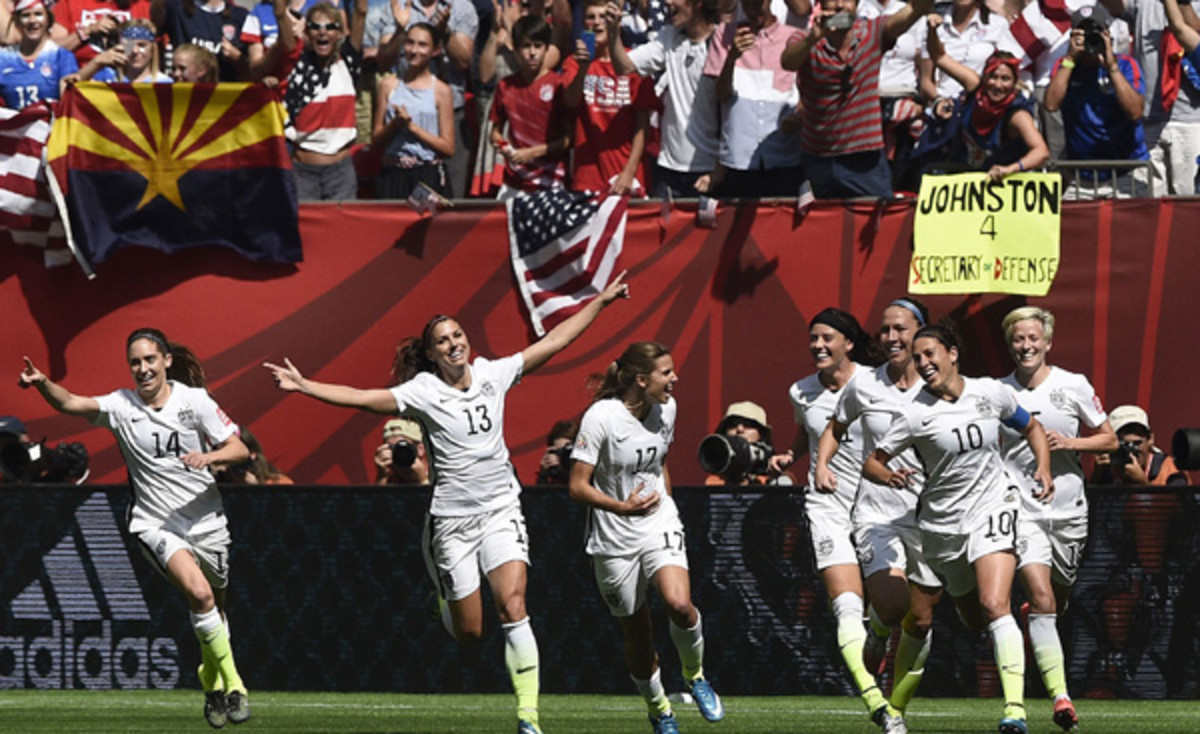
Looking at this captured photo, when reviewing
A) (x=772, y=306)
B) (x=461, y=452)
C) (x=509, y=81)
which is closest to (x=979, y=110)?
(x=772, y=306)

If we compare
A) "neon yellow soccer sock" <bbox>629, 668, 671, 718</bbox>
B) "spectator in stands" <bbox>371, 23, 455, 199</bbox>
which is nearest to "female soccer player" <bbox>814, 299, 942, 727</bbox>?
"neon yellow soccer sock" <bbox>629, 668, 671, 718</bbox>

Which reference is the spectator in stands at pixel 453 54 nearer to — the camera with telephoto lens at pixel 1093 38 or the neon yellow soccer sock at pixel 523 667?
the camera with telephoto lens at pixel 1093 38

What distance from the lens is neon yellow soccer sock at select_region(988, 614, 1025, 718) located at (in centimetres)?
1086

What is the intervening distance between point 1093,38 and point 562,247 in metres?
4.06

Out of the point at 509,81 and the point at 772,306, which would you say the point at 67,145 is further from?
the point at 772,306

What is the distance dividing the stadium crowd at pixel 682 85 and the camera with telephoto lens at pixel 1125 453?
2207 millimetres

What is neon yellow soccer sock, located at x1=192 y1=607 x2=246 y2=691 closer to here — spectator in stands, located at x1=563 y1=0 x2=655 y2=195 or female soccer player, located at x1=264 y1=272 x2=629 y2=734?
female soccer player, located at x1=264 y1=272 x2=629 y2=734

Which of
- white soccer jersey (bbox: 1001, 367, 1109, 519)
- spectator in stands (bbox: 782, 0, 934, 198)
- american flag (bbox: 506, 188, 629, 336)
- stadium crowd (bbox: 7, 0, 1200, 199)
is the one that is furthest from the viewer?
american flag (bbox: 506, 188, 629, 336)

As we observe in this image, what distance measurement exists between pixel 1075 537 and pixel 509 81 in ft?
20.9

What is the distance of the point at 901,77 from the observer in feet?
55.6

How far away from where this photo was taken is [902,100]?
1666 centimetres

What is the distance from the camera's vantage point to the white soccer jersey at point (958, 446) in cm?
1116

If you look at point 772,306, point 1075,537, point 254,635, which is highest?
point 772,306

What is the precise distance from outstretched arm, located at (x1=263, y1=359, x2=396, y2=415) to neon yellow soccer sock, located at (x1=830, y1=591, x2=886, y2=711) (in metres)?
2.57
